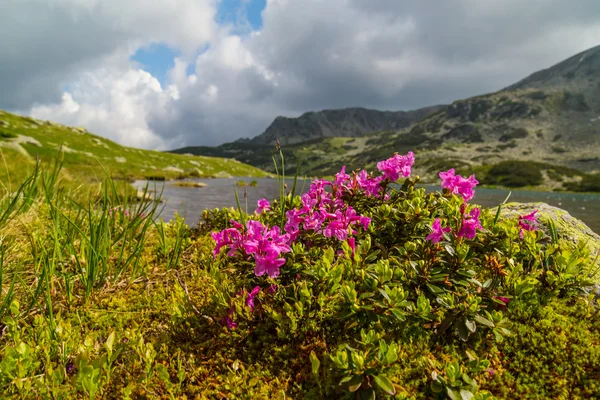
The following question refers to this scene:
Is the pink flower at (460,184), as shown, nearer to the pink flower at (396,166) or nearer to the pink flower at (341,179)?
the pink flower at (396,166)

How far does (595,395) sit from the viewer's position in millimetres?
2469

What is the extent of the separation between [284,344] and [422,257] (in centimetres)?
166

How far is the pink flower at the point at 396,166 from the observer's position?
13.4ft

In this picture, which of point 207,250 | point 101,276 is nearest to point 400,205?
point 207,250

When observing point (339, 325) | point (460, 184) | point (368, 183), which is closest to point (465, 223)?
point (460, 184)

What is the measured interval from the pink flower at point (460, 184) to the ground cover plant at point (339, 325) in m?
0.53

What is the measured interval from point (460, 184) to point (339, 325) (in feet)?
8.85

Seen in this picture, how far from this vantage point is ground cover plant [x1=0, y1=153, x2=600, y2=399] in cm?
241

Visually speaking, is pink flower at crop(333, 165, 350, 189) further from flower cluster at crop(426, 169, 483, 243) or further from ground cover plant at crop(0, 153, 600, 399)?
flower cluster at crop(426, 169, 483, 243)

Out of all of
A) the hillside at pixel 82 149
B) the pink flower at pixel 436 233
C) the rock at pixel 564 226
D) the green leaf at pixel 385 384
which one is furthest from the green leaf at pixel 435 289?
the hillside at pixel 82 149

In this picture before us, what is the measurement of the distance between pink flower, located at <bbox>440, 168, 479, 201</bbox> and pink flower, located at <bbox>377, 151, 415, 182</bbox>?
1.87 feet

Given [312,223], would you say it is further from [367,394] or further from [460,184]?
[460,184]

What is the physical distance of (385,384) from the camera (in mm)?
2029

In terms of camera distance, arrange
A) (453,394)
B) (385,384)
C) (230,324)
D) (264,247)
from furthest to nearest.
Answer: (230,324)
(264,247)
(453,394)
(385,384)
